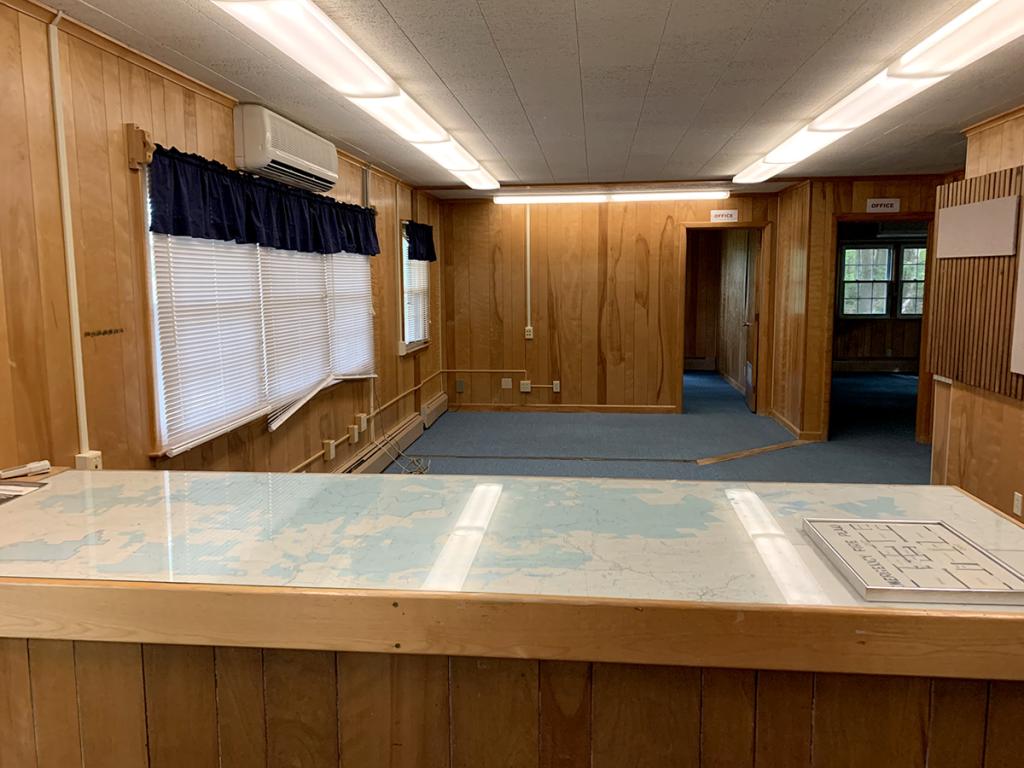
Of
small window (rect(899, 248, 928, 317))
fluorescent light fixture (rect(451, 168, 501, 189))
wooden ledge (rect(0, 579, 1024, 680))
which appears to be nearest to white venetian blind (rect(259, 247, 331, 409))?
fluorescent light fixture (rect(451, 168, 501, 189))

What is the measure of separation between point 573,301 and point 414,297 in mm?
1941

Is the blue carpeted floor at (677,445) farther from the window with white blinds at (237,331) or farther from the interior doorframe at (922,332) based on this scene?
the window with white blinds at (237,331)

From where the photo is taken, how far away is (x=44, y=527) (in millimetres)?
1630

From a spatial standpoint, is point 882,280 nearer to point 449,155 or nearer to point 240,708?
point 449,155

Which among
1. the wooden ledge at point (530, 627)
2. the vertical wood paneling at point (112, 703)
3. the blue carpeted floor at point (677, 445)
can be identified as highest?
the wooden ledge at point (530, 627)

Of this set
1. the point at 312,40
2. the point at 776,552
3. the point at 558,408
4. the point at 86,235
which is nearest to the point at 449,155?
the point at 312,40

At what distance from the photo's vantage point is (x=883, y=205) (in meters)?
6.68

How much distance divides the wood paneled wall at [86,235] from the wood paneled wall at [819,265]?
208 inches

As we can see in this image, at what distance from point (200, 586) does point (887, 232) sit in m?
12.5

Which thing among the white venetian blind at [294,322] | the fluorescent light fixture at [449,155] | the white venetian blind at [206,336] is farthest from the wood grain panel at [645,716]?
the fluorescent light fixture at [449,155]

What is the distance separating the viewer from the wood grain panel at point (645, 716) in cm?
125

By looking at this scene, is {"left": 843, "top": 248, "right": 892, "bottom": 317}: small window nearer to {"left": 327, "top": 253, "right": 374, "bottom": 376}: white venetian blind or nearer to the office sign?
the office sign

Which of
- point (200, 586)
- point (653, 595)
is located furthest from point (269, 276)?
point (653, 595)

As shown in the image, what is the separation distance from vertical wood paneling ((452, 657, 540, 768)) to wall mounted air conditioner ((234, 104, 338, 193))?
329cm
